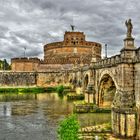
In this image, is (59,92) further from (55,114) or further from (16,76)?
(55,114)

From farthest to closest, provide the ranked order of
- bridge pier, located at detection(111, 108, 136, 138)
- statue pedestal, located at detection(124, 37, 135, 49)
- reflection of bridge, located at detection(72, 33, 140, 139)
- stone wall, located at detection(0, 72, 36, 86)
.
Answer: stone wall, located at detection(0, 72, 36, 86) → statue pedestal, located at detection(124, 37, 135, 49) → reflection of bridge, located at detection(72, 33, 140, 139) → bridge pier, located at detection(111, 108, 136, 138)

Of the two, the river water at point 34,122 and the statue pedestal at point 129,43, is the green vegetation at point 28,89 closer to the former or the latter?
the river water at point 34,122

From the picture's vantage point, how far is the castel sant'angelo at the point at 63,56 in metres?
83.3

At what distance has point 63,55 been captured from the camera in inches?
3415

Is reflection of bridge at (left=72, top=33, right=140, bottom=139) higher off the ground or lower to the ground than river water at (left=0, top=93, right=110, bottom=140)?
higher

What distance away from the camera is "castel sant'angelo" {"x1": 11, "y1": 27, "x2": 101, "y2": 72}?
3280 inches

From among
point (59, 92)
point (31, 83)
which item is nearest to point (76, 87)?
point (59, 92)

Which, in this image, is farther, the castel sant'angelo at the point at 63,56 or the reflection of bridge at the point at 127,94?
the castel sant'angelo at the point at 63,56

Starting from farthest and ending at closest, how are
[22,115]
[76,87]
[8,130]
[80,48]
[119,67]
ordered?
[80,48] → [76,87] → [22,115] → [8,130] → [119,67]

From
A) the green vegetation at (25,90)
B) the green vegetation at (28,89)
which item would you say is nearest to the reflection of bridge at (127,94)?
the green vegetation at (28,89)

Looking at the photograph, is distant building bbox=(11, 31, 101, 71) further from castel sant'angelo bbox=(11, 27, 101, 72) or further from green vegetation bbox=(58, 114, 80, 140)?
green vegetation bbox=(58, 114, 80, 140)

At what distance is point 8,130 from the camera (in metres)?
28.6

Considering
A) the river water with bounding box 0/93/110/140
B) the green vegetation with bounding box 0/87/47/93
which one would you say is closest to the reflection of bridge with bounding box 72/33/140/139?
the river water with bounding box 0/93/110/140

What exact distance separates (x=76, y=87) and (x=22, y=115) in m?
27.7
